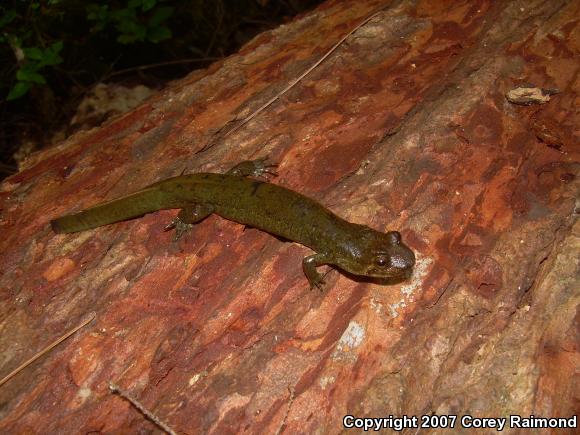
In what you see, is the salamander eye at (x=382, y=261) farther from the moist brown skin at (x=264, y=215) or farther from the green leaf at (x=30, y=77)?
the green leaf at (x=30, y=77)

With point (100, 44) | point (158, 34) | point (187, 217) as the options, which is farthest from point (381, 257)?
point (100, 44)

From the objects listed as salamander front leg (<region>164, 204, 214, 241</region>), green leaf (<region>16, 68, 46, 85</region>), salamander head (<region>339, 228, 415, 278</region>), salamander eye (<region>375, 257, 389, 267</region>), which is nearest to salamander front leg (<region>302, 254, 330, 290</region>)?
salamander head (<region>339, 228, 415, 278</region>)

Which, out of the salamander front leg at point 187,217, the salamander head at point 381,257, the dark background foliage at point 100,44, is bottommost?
the salamander head at point 381,257

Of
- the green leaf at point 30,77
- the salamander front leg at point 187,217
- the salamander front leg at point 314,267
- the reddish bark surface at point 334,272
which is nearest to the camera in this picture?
the reddish bark surface at point 334,272

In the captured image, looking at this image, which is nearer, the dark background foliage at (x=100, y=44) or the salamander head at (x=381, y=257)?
the salamander head at (x=381, y=257)

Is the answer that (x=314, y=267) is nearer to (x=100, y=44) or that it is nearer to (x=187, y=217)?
(x=187, y=217)

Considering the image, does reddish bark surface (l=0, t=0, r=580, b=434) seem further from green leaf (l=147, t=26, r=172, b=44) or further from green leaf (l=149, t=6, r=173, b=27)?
green leaf (l=149, t=6, r=173, b=27)

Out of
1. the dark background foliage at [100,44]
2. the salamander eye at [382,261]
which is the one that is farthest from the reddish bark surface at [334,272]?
the dark background foliage at [100,44]

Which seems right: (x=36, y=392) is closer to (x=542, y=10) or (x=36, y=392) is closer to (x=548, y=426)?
(x=548, y=426)
